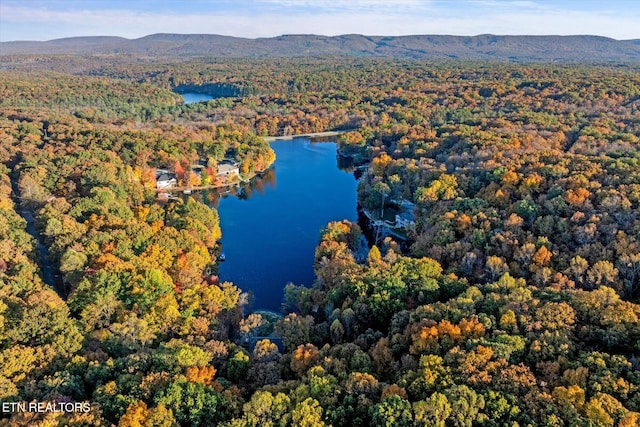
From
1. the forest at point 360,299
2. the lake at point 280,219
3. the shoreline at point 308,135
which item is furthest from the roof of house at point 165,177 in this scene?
the shoreline at point 308,135

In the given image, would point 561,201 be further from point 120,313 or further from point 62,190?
point 62,190

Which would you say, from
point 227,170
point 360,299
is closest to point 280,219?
point 227,170

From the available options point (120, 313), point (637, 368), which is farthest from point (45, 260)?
point (637, 368)

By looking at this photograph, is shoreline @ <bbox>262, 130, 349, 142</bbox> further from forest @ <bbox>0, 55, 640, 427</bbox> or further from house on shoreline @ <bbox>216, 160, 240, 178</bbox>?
forest @ <bbox>0, 55, 640, 427</bbox>

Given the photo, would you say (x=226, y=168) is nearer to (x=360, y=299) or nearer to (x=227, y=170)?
(x=227, y=170)

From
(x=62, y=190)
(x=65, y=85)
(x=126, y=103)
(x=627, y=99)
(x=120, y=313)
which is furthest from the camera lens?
(x=65, y=85)

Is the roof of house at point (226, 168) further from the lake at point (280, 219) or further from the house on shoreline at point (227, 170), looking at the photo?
the lake at point (280, 219)
